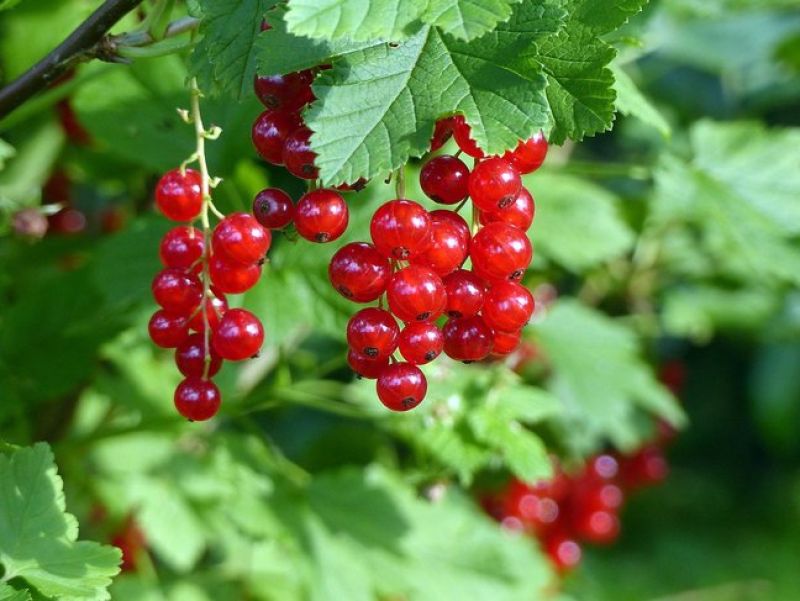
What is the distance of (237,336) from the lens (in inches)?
33.9

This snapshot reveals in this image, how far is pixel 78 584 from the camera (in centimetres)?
83

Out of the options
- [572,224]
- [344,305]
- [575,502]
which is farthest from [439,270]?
[575,502]

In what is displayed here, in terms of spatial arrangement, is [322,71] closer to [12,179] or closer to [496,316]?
[496,316]

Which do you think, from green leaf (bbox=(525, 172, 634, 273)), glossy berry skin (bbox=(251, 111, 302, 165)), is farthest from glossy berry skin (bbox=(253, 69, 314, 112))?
green leaf (bbox=(525, 172, 634, 273))

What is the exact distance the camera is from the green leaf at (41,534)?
833mm

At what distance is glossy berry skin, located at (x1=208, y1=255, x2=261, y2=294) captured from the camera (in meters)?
0.86

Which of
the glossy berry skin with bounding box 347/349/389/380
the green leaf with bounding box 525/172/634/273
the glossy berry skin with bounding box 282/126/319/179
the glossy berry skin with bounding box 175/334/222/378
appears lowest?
the green leaf with bounding box 525/172/634/273

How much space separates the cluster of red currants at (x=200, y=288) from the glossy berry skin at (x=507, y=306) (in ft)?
0.64

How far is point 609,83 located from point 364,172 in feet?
0.73

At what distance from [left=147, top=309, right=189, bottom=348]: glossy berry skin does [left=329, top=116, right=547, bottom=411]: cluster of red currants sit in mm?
151

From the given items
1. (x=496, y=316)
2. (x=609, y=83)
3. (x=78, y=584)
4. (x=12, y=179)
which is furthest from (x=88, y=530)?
(x=609, y=83)

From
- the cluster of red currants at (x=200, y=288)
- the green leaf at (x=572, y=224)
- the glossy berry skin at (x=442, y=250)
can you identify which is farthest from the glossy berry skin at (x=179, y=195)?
the green leaf at (x=572, y=224)

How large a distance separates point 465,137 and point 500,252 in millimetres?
99

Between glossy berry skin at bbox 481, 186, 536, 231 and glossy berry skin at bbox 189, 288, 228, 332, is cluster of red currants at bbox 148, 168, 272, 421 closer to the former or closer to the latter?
glossy berry skin at bbox 189, 288, 228, 332
